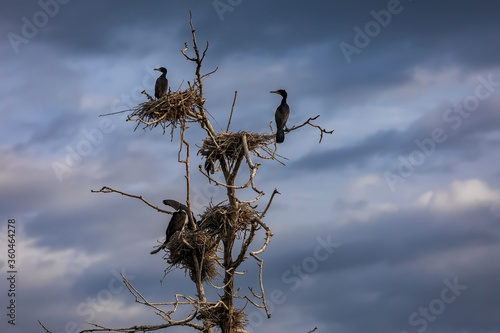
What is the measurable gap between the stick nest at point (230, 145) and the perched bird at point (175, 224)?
90cm

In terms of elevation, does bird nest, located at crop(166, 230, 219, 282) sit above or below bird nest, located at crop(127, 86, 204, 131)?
below

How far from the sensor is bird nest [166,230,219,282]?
8.96 metres

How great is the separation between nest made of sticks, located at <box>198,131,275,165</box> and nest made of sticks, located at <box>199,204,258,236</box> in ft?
2.32

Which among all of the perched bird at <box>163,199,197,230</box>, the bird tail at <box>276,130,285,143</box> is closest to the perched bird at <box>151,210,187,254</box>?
the perched bird at <box>163,199,197,230</box>

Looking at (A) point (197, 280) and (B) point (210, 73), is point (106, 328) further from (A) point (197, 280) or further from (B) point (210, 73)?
(B) point (210, 73)

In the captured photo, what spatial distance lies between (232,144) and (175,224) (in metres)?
1.46

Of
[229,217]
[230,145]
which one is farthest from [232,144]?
[229,217]

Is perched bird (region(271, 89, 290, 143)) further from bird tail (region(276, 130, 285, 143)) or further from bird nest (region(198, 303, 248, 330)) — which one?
bird nest (region(198, 303, 248, 330))

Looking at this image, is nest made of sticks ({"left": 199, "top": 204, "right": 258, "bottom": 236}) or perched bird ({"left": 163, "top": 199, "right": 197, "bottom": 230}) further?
perched bird ({"left": 163, "top": 199, "right": 197, "bottom": 230})

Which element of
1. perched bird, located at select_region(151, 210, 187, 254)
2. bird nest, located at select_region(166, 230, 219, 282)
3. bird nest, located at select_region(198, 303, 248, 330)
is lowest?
bird nest, located at select_region(198, 303, 248, 330)

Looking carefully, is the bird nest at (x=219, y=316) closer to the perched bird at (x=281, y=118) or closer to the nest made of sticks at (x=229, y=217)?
the nest made of sticks at (x=229, y=217)

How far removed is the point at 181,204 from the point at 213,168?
33.7 inches

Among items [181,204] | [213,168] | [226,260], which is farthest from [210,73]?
[226,260]

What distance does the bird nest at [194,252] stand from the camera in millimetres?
8961
